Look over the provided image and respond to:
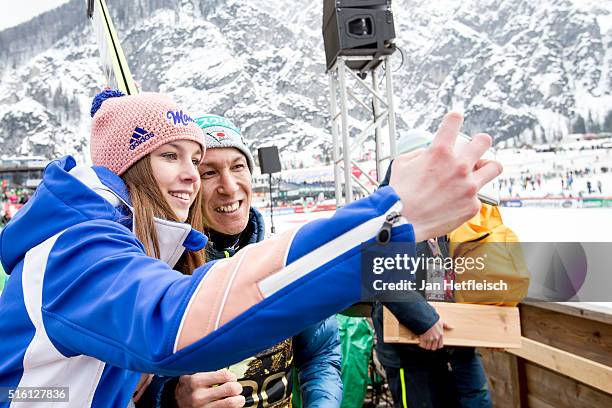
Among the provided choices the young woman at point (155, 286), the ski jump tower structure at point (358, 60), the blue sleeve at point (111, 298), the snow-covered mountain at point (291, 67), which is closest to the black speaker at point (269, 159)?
the ski jump tower structure at point (358, 60)

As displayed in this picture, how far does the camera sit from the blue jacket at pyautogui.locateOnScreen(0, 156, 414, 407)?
475 mm

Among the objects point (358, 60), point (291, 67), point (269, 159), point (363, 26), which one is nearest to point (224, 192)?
point (363, 26)

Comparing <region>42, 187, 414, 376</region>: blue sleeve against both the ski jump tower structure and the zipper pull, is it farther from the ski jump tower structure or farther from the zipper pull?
the ski jump tower structure

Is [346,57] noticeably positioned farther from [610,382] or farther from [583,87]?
[583,87]

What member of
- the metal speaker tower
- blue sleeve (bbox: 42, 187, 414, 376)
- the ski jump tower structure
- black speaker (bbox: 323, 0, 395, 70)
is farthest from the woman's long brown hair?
black speaker (bbox: 323, 0, 395, 70)

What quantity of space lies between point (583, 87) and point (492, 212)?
4344 inches

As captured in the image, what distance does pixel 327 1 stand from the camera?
4.53 m

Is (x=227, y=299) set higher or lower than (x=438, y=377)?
higher

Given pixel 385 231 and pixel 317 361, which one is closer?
pixel 385 231

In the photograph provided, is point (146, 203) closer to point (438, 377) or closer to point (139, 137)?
point (139, 137)

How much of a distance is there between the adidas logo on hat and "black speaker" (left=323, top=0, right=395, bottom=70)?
141 inches

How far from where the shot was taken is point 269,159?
5.77 metres

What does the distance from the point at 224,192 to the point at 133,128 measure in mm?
431

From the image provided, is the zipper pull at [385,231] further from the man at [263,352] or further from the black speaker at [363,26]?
the black speaker at [363,26]
